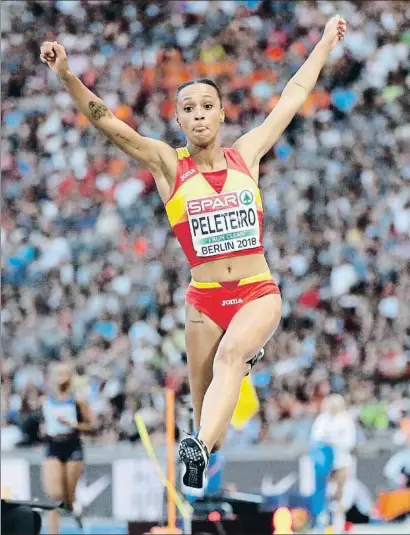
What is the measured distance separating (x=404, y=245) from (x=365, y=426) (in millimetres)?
2968

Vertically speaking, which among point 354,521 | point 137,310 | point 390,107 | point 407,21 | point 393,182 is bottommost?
point 354,521

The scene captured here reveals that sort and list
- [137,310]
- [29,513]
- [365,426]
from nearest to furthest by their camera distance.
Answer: [29,513]
[365,426]
[137,310]

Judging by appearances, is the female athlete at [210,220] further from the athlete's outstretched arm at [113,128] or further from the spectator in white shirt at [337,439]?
the spectator in white shirt at [337,439]

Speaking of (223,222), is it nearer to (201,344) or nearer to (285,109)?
(201,344)

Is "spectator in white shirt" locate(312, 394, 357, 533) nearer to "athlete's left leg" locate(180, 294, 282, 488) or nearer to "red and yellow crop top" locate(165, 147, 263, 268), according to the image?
"athlete's left leg" locate(180, 294, 282, 488)

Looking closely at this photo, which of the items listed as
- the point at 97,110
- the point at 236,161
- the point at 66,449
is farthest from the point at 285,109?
the point at 66,449

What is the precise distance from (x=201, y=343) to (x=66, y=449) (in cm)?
595

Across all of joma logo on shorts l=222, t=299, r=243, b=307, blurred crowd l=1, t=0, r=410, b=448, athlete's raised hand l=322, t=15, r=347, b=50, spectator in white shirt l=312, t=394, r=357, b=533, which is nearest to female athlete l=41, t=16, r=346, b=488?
joma logo on shorts l=222, t=299, r=243, b=307

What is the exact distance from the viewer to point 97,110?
7281mm

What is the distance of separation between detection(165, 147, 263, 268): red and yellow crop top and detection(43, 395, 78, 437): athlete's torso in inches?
238

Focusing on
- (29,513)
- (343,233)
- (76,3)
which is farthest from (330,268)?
(29,513)

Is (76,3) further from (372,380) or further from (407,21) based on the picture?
(372,380)

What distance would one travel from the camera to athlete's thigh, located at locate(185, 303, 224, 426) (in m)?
7.51

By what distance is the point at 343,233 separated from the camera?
59.0 feet
